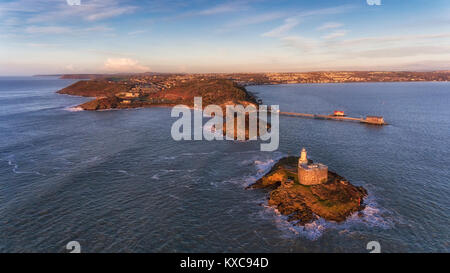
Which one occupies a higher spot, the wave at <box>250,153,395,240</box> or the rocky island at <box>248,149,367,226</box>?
the rocky island at <box>248,149,367,226</box>

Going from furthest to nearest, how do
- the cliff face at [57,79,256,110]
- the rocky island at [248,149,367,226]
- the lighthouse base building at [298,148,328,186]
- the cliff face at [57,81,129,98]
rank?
the cliff face at [57,81,129,98], the cliff face at [57,79,256,110], the lighthouse base building at [298,148,328,186], the rocky island at [248,149,367,226]

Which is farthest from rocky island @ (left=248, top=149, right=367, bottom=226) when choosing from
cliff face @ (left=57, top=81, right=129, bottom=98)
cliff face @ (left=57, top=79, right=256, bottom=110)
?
cliff face @ (left=57, top=81, right=129, bottom=98)

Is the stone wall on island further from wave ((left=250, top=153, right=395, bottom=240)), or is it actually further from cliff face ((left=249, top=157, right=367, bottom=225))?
wave ((left=250, top=153, right=395, bottom=240))

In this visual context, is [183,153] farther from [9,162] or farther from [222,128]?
[9,162]

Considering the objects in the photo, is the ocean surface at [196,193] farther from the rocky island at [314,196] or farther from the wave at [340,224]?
the rocky island at [314,196]

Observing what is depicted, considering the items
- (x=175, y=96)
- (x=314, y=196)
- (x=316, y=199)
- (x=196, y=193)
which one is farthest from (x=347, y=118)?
(x=175, y=96)

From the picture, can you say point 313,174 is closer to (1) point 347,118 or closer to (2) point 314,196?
(2) point 314,196
